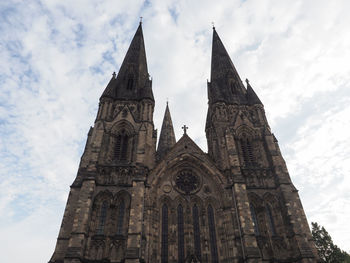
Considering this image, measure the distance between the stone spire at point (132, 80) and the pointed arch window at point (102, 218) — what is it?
36.6ft

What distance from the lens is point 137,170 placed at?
18891 mm

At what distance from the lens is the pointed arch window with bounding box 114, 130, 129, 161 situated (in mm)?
21094

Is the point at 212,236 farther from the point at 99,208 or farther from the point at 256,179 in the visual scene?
the point at 99,208

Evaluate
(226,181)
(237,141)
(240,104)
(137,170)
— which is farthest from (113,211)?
(240,104)

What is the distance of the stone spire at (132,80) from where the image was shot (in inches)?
999

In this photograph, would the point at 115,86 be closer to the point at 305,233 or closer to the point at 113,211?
the point at 113,211

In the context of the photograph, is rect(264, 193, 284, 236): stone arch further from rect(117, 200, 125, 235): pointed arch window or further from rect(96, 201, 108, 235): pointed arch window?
rect(96, 201, 108, 235): pointed arch window

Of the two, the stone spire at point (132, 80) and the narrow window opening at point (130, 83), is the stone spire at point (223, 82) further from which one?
the narrow window opening at point (130, 83)

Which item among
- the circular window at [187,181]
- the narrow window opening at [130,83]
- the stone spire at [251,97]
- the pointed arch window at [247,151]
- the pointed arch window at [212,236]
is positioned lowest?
the pointed arch window at [212,236]

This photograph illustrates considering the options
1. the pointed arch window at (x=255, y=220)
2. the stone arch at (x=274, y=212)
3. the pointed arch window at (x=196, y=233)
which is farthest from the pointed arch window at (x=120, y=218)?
the stone arch at (x=274, y=212)

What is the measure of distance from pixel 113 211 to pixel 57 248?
3.94m

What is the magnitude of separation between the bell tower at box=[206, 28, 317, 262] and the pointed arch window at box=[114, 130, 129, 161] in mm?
8272

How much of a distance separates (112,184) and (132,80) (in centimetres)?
1342

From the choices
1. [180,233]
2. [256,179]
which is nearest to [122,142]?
[180,233]
